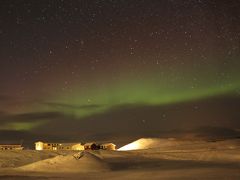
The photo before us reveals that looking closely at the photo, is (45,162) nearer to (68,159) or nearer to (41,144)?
(68,159)

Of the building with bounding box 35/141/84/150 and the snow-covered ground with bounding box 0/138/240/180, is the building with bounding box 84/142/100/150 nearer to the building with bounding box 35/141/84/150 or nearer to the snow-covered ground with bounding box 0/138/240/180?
the building with bounding box 35/141/84/150

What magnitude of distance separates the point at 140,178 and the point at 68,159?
10.4 metres

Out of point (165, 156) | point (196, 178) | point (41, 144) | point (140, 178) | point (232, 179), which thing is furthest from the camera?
point (41, 144)

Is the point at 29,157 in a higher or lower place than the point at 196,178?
higher

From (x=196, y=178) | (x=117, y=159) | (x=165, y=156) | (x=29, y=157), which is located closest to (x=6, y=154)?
(x=29, y=157)

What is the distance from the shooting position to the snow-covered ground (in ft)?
71.9

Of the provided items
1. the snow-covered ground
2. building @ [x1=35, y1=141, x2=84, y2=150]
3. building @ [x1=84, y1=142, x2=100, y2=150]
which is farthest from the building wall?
the snow-covered ground

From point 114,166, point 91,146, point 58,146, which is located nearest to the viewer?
point 114,166

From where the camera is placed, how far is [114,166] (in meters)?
31.8

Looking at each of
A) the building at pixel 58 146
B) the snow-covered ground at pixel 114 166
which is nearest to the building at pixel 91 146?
the building at pixel 58 146

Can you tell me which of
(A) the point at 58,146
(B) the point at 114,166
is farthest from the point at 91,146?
(B) the point at 114,166

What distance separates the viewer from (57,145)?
77.8 meters

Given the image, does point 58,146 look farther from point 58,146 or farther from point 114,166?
point 114,166

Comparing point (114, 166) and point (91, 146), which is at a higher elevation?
point (91, 146)
